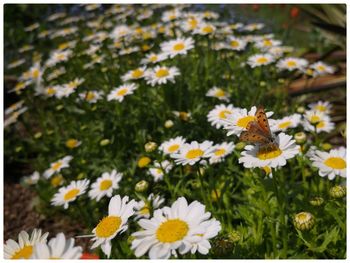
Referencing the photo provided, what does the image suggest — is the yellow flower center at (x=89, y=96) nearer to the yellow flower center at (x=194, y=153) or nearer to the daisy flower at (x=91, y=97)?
the daisy flower at (x=91, y=97)

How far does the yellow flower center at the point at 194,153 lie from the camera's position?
1803mm

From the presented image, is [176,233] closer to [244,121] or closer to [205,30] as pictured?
[244,121]

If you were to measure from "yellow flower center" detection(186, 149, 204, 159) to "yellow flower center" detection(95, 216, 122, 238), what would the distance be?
541 mm

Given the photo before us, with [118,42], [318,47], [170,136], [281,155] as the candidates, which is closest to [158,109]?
[170,136]

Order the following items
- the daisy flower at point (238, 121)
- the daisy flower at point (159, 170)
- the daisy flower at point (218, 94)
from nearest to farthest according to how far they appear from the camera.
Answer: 1. the daisy flower at point (238, 121)
2. the daisy flower at point (159, 170)
3. the daisy flower at point (218, 94)

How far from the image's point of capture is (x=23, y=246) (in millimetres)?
1334

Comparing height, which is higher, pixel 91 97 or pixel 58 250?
pixel 58 250

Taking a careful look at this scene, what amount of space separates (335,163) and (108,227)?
96 centimetres

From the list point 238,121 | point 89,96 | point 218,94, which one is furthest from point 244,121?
point 89,96

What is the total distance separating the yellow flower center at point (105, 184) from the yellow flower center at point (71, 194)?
131 mm

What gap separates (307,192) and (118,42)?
2.16 meters

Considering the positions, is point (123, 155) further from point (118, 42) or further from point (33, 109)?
point (33, 109)

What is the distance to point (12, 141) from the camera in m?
3.72

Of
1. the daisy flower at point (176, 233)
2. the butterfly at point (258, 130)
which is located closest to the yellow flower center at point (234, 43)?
the butterfly at point (258, 130)
